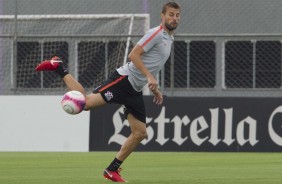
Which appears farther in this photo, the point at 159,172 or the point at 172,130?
the point at 172,130

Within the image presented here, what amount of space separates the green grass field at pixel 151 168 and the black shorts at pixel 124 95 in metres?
0.81

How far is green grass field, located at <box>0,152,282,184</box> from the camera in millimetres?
10992

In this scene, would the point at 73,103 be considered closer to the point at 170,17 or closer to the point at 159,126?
the point at 170,17

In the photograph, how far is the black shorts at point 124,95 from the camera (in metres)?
11.3

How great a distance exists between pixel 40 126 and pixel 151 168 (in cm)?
548

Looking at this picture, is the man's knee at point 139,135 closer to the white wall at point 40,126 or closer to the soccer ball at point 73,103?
the soccer ball at point 73,103

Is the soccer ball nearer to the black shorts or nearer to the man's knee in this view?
the black shorts

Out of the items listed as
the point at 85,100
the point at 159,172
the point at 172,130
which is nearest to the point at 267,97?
the point at 172,130

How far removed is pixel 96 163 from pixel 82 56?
619 centimetres

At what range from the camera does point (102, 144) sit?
1792 centimetres

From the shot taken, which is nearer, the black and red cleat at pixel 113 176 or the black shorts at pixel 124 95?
the black and red cleat at pixel 113 176

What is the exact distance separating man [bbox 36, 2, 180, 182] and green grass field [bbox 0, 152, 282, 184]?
0.44m

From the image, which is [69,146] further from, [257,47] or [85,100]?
[85,100]

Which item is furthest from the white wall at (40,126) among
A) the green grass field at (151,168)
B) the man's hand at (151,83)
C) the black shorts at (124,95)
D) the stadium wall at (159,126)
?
the man's hand at (151,83)
